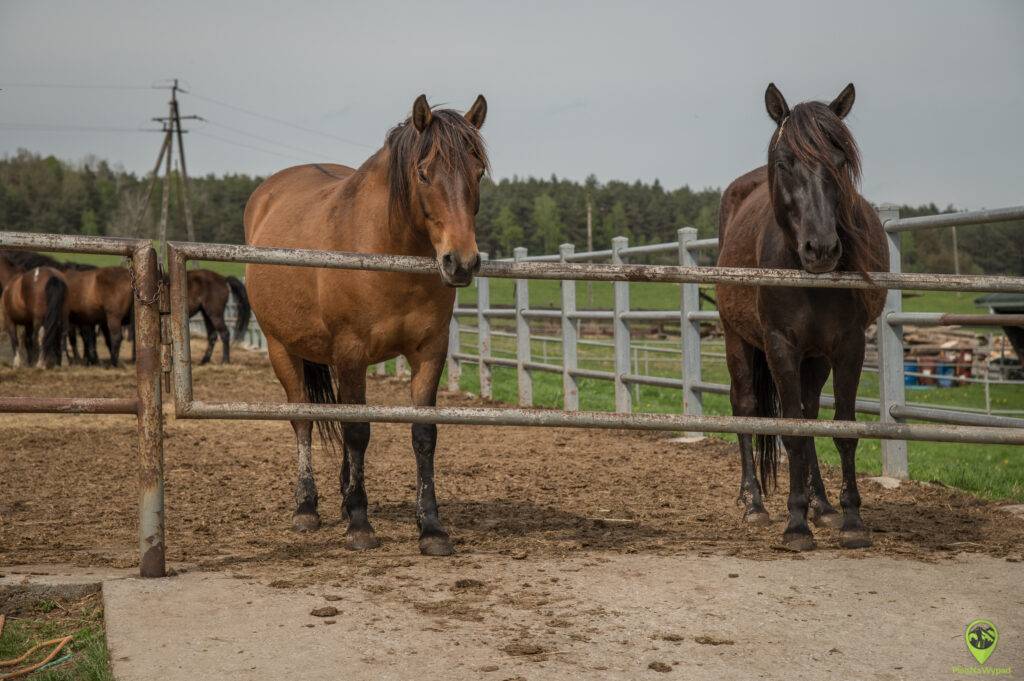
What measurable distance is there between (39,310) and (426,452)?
13545 millimetres

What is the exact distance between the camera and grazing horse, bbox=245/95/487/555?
139 inches

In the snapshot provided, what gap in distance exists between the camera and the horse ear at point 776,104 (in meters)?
3.93

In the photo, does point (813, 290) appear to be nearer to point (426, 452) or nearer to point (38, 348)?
point (426, 452)

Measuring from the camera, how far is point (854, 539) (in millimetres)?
3750

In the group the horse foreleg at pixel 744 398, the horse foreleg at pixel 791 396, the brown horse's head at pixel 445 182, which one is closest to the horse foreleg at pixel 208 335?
the horse foreleg at pixel 744 398

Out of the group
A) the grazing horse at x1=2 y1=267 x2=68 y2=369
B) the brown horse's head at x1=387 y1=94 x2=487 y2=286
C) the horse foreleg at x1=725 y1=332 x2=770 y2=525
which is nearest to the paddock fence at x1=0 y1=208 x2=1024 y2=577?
the brown horse's head at x1=387 y1=94 x2=487 y2=286

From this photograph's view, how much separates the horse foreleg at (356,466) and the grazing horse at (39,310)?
42.2 feet

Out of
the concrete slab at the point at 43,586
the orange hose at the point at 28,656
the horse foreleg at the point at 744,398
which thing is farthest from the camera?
the horse foreleg at the point at 744,398

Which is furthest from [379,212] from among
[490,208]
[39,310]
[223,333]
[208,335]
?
[490,208]

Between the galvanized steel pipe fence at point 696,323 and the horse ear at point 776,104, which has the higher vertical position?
the horse ear at point 776,104

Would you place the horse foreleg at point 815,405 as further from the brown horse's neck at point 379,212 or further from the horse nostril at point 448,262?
the horse nostril at point 448,262

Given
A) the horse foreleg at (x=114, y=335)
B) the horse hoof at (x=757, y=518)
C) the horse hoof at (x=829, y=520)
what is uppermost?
the horse foreleg at (x=114, y=335)

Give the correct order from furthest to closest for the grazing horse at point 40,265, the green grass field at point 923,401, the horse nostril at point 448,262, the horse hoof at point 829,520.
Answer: the grazing horse at point 40,265
the green grass field at point 923,401
the horse hoof at point 829,520
the horse nostril at point 448,262

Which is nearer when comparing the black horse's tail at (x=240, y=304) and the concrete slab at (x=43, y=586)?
the concrete slab at (x=43, y=586)
